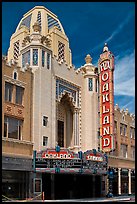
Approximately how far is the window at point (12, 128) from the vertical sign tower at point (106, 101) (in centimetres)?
951

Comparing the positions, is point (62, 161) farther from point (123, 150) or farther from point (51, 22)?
point (51, 22)

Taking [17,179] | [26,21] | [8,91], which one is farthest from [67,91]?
[26,21]

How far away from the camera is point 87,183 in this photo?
32719 millimetres

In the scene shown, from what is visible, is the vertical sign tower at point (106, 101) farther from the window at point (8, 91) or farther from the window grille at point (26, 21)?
the window at point (8, 91)

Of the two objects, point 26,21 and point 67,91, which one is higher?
point 26,21

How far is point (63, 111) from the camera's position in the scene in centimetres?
3322

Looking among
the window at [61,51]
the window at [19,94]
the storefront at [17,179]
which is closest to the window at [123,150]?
the window at [61,51]

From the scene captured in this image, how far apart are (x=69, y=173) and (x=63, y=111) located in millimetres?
7664

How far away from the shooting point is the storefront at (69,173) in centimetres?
2664

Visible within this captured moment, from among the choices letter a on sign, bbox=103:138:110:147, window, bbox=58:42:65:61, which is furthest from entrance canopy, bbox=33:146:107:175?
window, bbox=58:42:65:61

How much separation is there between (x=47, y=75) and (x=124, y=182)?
17.2 metres

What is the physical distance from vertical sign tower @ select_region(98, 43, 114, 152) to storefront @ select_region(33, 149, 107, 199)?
166 centimetres

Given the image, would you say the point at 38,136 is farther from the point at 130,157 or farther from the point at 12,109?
the point at 130,157

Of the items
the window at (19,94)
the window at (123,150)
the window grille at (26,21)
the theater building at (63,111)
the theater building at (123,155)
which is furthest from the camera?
the window at (123,150)
